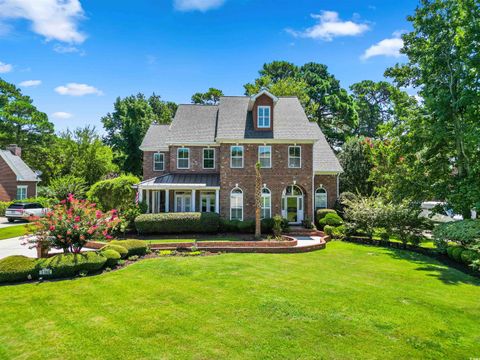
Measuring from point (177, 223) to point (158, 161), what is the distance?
30.9 feet

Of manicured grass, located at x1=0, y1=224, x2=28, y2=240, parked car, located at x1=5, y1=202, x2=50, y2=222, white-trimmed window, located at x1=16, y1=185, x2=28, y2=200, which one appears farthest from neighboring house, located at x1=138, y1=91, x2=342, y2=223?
white-trimmed window, located at x1=16, y1=185, x2=28, y2=200

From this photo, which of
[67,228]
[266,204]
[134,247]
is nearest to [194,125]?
[266,204]

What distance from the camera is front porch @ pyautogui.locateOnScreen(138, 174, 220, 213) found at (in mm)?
22586

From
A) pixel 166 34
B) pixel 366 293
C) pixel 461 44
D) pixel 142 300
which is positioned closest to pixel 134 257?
pixel 142 300

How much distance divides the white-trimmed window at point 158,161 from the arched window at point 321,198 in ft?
46.1

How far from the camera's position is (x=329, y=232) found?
20859mm

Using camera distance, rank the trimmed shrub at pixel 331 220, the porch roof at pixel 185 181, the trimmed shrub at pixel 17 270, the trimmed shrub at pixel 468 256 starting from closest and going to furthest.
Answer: the trimmed shrub at pixel 17 270 → the trimmed shrub at pixel 468 256 → the trimmed shrub at pixel 331 220 → the porch roof at pixel 185 181

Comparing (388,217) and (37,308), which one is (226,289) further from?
(388,217)

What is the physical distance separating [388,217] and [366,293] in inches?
414

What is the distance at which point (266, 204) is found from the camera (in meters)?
23.0

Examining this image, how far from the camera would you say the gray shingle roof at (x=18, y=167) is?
38.0 m

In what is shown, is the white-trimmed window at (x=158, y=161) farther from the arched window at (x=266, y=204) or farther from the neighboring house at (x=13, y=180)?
the neighboring house at (x=13, y=180)

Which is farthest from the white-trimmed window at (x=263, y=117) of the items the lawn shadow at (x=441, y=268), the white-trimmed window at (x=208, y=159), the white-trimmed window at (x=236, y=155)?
the lawn shadow at (x=441, y=268)

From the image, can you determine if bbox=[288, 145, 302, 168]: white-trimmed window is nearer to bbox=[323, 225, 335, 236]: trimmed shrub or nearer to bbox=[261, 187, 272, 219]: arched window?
bbox=[261, 187, 272, 219]: arched window
